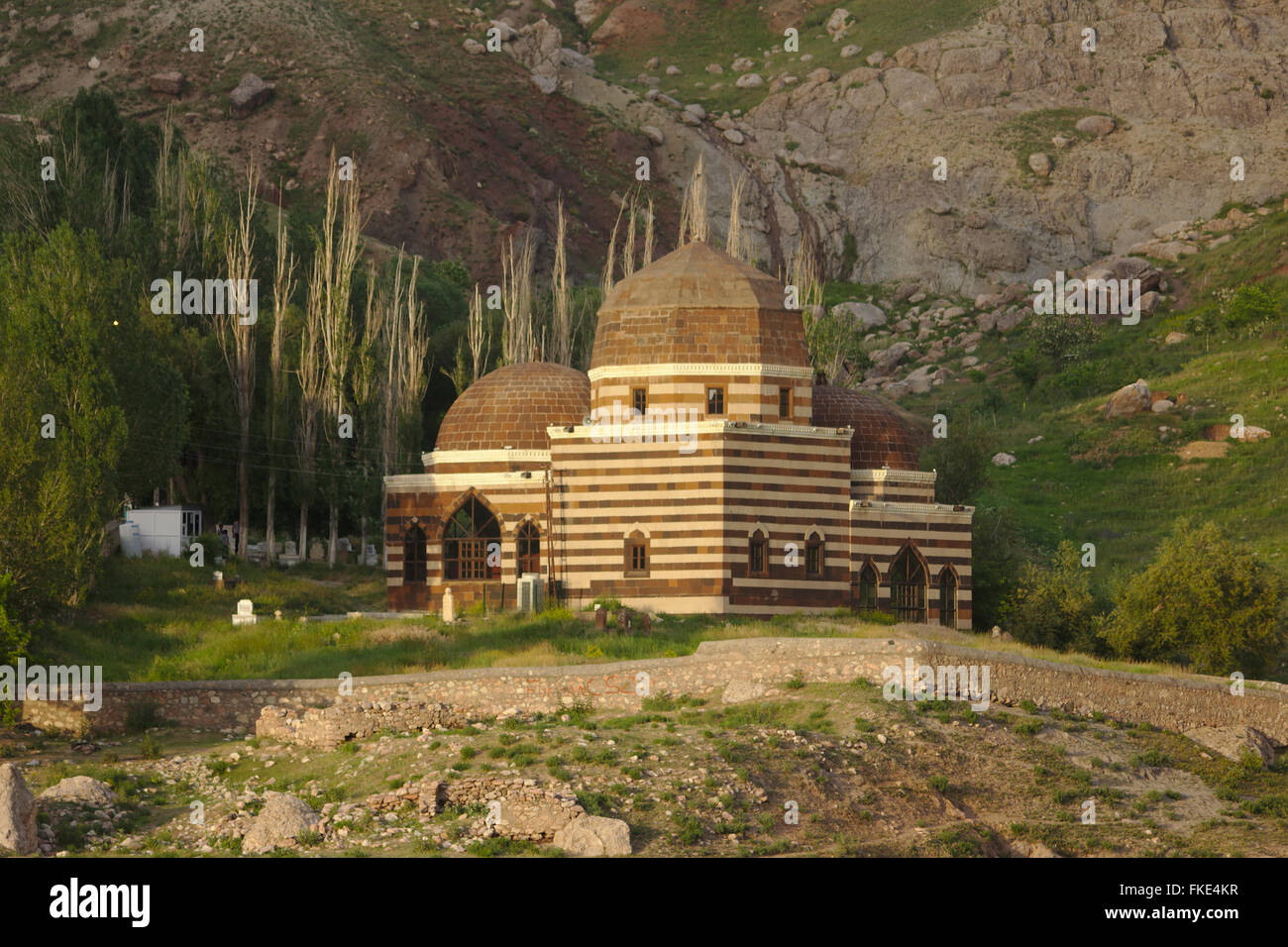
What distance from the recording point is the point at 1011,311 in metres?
117

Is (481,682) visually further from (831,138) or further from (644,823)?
(831,138)

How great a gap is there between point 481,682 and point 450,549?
41.7ft

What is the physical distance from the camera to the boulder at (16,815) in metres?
34.4

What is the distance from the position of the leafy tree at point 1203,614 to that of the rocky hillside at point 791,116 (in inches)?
2765

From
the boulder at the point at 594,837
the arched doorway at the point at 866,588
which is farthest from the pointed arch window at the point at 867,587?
the boulder at the point at 594,837

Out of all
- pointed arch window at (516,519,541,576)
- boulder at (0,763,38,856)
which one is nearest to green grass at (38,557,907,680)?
pointed arch window at (516,519,541,576)

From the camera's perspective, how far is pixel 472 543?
189 ft

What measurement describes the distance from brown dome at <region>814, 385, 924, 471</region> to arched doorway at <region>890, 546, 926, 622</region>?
10.1 ft

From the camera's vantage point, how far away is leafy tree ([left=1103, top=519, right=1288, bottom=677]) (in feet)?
173

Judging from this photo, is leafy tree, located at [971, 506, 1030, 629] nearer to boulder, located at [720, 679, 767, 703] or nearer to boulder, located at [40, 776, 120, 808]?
boulder, located at [720, 679, 767, 703]

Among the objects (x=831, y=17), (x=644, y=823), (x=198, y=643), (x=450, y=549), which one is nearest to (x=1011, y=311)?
(x=831, y=17)

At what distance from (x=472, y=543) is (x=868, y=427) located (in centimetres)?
1315

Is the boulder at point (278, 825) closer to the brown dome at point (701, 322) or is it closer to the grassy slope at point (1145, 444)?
the brown dome at point (701, 322)

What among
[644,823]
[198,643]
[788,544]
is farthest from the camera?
[788,544]
